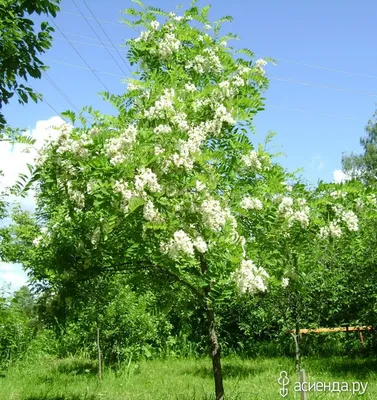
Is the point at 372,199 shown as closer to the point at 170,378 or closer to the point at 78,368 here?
the point at 170,378

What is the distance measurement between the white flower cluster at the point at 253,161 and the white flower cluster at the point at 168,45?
4.97ft

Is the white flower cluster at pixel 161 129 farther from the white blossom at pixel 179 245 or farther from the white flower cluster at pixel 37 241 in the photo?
the white flower cluster at pixel 37 241

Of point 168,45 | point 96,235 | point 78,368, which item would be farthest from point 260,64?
point 78,368

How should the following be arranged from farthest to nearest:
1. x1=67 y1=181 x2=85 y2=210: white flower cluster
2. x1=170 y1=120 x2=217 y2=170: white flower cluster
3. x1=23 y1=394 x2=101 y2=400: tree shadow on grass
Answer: x1=23 y1=394 x2=101 y2=400: tree shadow on grass < x1=67 y1=181 x2=85 y2=210: white flower cluster < x1=170 y1=120 x2=217 y2=170: white flower cluster

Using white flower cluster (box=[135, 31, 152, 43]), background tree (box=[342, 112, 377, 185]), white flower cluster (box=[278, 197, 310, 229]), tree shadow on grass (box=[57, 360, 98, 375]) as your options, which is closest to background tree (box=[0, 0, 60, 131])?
white flower cluster (box=[135, 31, 152, 43])

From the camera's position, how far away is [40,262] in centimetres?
573

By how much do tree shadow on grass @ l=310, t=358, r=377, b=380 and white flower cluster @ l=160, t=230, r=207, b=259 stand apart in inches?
231

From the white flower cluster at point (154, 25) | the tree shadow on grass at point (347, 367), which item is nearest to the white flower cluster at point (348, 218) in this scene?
the white flower cluster at point (154, 25)

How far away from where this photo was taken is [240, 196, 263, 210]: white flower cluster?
510 centimetres

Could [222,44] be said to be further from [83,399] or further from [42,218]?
[83,399]

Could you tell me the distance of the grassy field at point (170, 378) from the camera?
7.70 m

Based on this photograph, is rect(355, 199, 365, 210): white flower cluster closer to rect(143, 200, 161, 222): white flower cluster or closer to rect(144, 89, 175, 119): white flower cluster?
rect(144, 89, 175, 119): white flower cluster

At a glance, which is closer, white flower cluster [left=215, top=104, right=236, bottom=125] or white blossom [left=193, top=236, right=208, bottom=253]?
white blossom [left=193, top=236, right=208, bottom=253]

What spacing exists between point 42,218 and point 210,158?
15.5 ft
